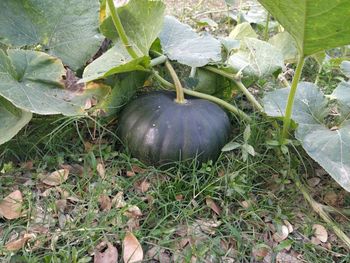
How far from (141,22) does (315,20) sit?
30.1 inches

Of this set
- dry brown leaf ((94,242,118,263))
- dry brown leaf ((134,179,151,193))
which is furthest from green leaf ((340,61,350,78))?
dry brown leaf ((94,242,118,263))

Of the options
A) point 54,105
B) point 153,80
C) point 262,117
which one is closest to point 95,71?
point 54,105

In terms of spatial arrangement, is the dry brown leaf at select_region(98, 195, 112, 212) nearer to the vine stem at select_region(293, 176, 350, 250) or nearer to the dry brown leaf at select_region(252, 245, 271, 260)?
the dry brown leaf at select_region(252, 245, 271, 260)

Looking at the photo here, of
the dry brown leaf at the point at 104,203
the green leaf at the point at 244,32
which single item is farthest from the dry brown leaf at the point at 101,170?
the green leaf at the point at 244,32

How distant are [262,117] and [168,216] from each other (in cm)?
64

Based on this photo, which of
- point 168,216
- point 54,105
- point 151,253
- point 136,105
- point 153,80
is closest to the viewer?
point 151,253

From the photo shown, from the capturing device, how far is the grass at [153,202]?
145 centimetres

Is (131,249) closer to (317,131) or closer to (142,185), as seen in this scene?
(142,185)

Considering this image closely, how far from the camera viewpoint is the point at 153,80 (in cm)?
212

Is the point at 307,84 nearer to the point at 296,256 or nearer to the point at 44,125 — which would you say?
the point at 296,256

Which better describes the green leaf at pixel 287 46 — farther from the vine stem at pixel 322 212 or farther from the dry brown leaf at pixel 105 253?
the dry brown leaf at pixel 105 253

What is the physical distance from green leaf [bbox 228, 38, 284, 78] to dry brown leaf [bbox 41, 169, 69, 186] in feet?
2.67

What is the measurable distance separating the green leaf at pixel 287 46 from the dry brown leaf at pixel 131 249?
1.28 meters

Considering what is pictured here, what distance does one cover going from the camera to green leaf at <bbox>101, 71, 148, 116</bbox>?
1868 mm
